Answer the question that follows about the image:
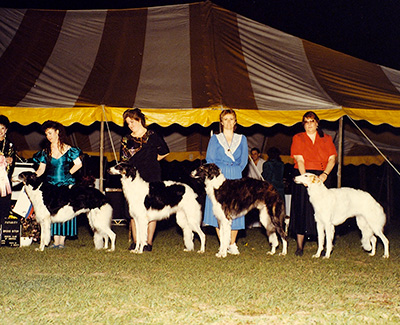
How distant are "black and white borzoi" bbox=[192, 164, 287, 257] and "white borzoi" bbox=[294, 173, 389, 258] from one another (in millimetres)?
437

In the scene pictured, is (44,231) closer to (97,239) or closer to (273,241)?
(97,239)

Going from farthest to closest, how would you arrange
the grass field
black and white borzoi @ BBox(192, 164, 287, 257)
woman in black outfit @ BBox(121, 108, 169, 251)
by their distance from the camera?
woman in black outfit @ BBox(121, 108, 169, 251), black and white borzoi @ BBox(192, 164, 287, 257), the grass field

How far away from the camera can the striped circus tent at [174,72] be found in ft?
25.7

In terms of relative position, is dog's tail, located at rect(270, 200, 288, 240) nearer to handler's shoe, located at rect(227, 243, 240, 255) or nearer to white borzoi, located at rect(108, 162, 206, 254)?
handler's shoe, located at rect(227, 243, 240, 255)

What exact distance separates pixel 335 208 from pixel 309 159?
0.67 m

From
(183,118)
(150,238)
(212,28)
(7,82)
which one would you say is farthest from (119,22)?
(150,238)

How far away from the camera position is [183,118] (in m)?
7.85

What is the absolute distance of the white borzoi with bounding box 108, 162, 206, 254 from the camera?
6961 millimetres

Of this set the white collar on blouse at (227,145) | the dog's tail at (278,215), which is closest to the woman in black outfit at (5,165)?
the white collar on blouse at (227,145)

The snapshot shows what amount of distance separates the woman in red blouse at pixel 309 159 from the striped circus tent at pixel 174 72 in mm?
913

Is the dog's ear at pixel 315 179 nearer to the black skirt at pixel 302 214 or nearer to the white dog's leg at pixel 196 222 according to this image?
the black skirt at pixel 302 214

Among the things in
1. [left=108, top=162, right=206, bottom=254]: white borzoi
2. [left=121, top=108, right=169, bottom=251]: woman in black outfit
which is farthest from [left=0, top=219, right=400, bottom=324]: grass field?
[left=121, top=108, right=169, bottom=251]: woman in black outfit

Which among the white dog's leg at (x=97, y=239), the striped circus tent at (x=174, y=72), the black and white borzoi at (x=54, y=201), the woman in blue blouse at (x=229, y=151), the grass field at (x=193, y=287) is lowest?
the grass field at (x=193, y=287)

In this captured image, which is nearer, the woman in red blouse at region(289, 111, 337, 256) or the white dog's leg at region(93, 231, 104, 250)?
the woman in red blouse at region(289, 111, 337, 256)
